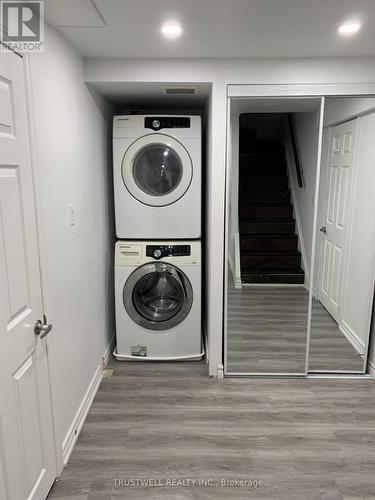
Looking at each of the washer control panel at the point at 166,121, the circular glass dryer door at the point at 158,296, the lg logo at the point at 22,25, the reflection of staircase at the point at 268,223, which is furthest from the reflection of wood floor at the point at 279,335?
the lg logo at the point at 22,25

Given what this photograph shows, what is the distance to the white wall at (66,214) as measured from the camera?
1.71m

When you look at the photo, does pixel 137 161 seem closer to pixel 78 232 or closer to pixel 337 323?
pixel 78 232

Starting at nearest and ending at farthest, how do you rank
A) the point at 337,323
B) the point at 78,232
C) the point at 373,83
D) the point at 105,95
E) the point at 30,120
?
the point at 30,120, the point at 78,232, the point at 373,83, the point at 105,95, the point at 337,323

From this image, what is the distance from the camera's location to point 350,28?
183 cm

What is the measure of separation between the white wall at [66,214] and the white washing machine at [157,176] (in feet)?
0.57

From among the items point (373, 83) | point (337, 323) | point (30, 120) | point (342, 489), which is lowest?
point (342, 489)

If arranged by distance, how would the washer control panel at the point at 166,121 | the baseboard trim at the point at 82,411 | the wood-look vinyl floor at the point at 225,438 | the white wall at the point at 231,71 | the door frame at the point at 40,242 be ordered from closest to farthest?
the door frame at the point at 40,242, the wood-look vinyl floor at the point at 225,438, the baseboard trim at the point at 82,411, the white wall at the point at 231,71, the washer control panel at the point at 166,121

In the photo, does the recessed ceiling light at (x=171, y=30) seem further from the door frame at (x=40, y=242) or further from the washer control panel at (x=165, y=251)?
the washer control panel at (x=165, y=251)

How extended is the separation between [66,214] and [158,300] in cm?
134

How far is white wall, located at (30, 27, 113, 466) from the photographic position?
5.59 ft

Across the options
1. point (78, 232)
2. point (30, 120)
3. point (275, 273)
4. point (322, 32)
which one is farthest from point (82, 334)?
point (322, 32)

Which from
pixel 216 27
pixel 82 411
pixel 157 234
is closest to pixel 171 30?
pixel 216 27

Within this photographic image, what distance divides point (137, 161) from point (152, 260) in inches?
31.5

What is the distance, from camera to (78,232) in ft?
7.28
